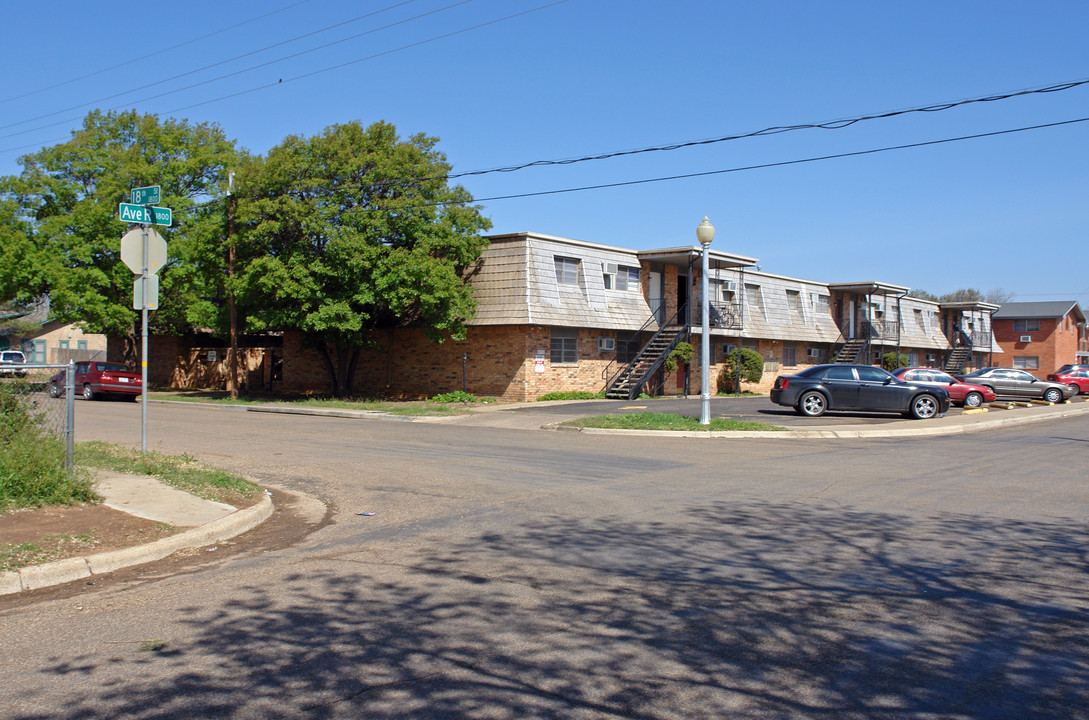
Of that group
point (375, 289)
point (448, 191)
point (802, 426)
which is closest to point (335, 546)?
point (802, 426)

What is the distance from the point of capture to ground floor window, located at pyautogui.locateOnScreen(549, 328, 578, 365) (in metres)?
30.9

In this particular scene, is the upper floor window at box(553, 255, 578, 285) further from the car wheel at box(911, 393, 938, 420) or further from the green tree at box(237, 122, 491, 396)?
the car wheel at box(911, 393, 938, 420)

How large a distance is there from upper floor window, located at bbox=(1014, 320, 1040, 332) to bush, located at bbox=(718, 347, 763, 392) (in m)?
44.1

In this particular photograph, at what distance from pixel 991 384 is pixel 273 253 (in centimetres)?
2755

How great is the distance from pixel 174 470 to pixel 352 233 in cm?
1698

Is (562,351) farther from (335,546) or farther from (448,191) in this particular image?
(335,546)

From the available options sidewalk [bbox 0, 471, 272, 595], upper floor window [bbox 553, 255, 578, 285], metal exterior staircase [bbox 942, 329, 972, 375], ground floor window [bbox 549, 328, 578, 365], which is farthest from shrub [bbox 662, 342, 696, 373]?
metal exterior staircase [bbox 942, 329, 972, 375]

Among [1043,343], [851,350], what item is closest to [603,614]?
[851,350]

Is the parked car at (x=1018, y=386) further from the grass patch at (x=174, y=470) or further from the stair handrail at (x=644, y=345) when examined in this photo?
the grass patch at (x=174, y=470)

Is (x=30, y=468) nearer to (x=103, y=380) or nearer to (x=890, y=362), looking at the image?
(x=103, y=380)

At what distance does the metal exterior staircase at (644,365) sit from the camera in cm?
3150

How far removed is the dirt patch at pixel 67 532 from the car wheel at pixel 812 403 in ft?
62.1

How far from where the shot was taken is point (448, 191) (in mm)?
Result: 29234

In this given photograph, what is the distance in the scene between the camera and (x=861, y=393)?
23.0 m
